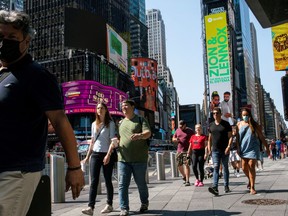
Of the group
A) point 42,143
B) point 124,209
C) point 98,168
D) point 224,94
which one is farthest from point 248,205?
point 224,94

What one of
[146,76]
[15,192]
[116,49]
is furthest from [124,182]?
[146,76]

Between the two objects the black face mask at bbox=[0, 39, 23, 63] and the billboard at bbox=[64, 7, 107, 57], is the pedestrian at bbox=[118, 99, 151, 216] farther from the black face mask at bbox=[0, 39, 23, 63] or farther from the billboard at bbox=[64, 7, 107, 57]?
the billboard at bbox=[64, 7, 107, 57]

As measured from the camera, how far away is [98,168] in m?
6.04

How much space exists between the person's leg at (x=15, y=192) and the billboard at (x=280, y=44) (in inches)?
393

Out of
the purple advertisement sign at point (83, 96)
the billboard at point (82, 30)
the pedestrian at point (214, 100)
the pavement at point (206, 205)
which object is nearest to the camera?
the pavement at point (206, 205)

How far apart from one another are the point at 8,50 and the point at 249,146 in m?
6.39

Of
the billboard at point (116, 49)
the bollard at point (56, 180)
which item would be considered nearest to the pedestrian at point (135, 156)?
the bollard at point (56, 180)

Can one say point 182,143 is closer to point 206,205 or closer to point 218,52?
point 206,205

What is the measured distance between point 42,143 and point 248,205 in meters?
4.67

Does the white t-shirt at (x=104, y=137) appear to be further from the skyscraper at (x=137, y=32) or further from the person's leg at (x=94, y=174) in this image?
the skyscraper at (x=137, y=32)

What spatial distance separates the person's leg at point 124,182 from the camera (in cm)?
563

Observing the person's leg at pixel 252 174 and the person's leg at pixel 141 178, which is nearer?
the person's leg at pixel 141 178

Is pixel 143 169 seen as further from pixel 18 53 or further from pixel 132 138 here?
pixel 18 53

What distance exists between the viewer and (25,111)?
2.21 meters
